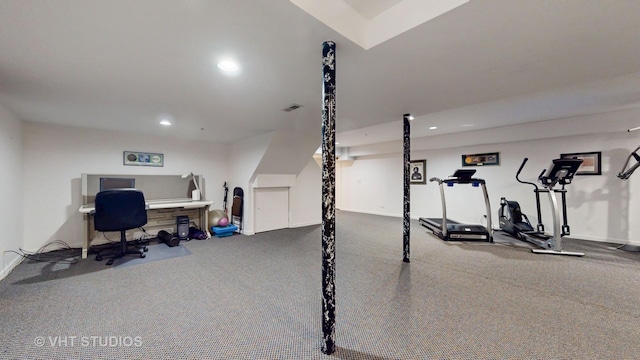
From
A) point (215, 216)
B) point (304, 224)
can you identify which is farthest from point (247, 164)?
point (304, 224)

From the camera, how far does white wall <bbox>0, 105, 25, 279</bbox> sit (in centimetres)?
296

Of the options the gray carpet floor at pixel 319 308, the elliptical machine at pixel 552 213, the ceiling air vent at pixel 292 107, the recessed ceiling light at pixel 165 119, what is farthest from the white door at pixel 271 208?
the elliptical machine at pixel 552 213

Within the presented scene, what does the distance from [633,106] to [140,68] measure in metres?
7.29

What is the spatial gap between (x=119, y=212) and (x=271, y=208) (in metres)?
2.93

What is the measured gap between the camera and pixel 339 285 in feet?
8.91

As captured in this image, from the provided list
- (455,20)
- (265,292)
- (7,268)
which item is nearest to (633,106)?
(455,20)

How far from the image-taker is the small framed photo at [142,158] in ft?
15.7

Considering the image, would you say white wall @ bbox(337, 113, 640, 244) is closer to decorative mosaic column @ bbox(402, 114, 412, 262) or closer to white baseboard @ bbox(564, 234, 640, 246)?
white baseboard @ bbox(564, 234, 640, 246)

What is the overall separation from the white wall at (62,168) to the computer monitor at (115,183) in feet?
0.91

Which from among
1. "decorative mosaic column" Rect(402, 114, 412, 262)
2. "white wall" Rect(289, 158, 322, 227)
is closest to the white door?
"white wall" Rect(289, 158, 322, 227)

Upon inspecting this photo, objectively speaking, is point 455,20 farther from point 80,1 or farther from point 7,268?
point 7,268

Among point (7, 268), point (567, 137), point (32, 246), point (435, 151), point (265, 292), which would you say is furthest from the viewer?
point (435, 151)

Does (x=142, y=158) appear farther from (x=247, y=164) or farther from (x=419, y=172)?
(x=419, y=172)

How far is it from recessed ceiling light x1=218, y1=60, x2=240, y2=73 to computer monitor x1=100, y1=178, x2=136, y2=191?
402 cm
